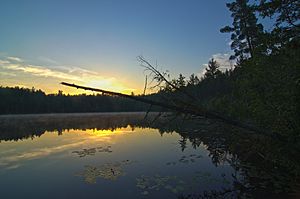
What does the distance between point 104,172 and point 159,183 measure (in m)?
3.43

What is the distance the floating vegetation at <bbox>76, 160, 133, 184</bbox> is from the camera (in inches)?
464

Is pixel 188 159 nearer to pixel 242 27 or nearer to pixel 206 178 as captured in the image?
pixel 206 178

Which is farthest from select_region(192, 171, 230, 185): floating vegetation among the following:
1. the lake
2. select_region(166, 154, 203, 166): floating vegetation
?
select_region(166, 154, 203, 166): floating vegetation

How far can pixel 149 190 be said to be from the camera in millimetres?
9734

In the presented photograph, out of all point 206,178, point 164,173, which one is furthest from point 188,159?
point 206,178

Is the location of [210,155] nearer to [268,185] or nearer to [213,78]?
[268,185]

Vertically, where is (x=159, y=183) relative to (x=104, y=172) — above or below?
above

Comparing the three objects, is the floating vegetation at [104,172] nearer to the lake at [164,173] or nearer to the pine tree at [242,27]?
the lake at [164,173]

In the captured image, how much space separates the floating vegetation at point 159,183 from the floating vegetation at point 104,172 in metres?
1.43

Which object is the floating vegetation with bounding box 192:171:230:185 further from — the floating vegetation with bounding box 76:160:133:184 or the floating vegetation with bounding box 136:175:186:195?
the floating vegetation with bounding box 76:160:133:184

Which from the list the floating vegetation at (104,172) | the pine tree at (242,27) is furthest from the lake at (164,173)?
the pine tree at (242,27)

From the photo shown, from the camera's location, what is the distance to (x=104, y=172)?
12789mm

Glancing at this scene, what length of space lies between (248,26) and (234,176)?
17.6m

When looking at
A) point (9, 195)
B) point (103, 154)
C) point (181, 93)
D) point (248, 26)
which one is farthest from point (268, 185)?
point (248, 26)
